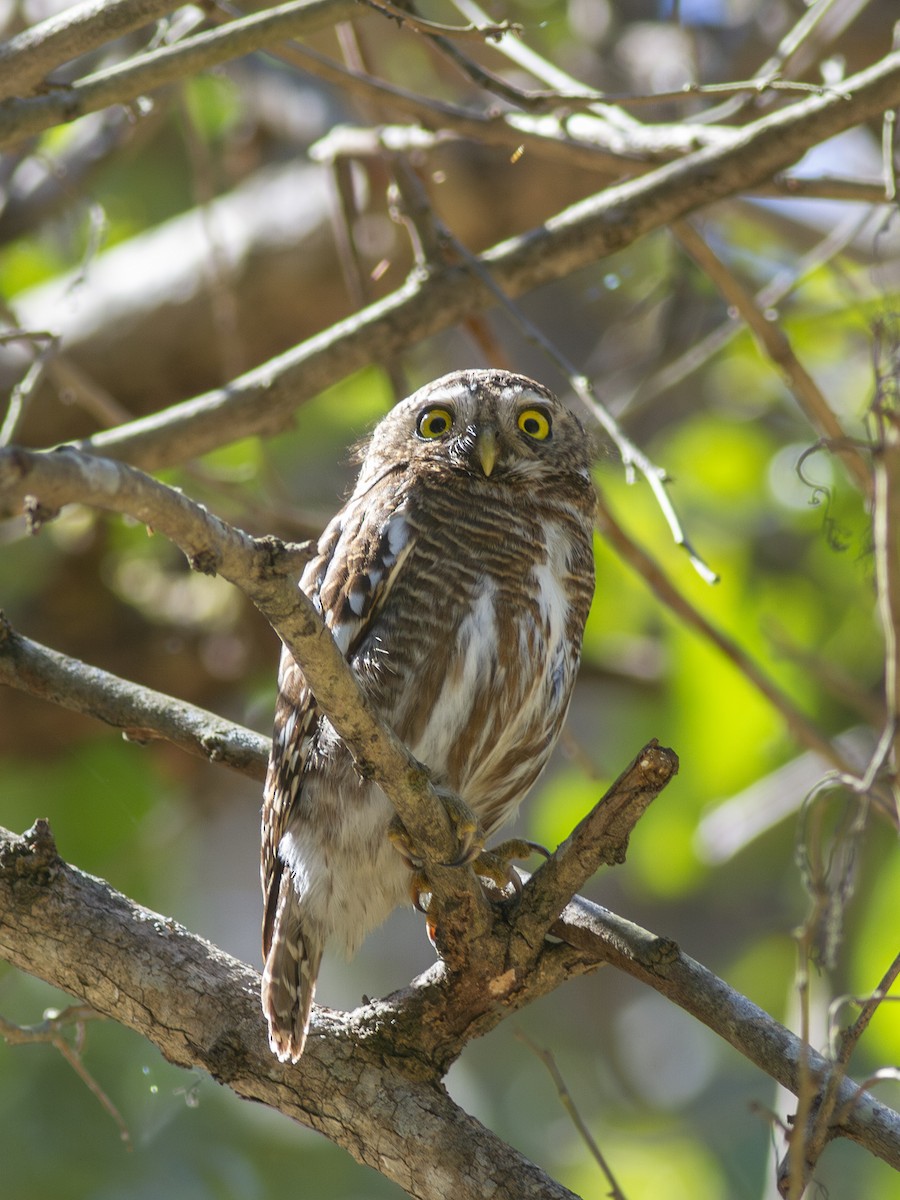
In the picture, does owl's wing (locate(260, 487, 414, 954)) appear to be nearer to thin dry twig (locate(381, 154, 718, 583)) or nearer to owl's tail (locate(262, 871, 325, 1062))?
owl's tail (locate(262, 871, 325, 1062))

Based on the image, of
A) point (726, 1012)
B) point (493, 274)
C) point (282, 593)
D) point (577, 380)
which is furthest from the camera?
point (493, 274)

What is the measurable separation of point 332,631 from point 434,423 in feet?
2.67

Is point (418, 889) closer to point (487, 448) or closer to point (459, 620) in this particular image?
point (459, 620)

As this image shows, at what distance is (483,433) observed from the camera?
3566 millimetres

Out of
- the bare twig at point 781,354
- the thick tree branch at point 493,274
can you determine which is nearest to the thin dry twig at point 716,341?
the bare twig at point 781,354

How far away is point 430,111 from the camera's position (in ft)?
11.8

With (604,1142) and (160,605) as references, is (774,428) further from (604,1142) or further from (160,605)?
(604,1142)

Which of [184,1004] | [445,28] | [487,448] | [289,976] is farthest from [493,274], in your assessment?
[184,1004]

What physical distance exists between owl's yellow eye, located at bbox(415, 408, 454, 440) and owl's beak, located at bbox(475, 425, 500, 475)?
0.43 feet

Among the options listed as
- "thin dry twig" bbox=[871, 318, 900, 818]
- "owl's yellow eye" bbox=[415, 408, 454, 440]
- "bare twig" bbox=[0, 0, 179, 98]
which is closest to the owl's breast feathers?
"owl's yellow eye" bbox=[415, 408, 454, 440]

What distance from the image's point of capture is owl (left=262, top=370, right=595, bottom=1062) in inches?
125

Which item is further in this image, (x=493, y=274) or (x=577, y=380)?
(x=493, y=274)

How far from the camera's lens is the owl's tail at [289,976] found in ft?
8.71

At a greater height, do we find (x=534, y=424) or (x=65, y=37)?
(x=534, y=424)
